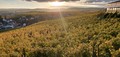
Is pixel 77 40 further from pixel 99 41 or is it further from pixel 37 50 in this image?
pixel 37 50

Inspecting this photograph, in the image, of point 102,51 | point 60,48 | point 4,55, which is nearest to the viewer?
point 102,51

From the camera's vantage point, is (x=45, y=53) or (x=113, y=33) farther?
(x=113, y=33)

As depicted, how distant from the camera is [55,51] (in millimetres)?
28328

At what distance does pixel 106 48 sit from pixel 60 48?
615cm

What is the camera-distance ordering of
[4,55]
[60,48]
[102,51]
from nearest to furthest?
1. [102,51]
2. [4,55]
3. [60,48]

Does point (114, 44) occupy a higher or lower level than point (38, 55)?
higher

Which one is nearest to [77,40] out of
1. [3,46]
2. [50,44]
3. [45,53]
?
[50,44]

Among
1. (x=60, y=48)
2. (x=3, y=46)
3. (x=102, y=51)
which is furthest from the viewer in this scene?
(x=3, y=46)

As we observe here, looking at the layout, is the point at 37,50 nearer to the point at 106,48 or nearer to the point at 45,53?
the point at 45,53

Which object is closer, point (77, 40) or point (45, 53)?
point (45, 53)

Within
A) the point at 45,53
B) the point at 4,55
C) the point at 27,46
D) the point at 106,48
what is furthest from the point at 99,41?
the point at 4,55

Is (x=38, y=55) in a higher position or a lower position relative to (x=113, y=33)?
lower

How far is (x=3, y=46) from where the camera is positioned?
3150 cm

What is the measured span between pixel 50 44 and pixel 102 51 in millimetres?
9767
